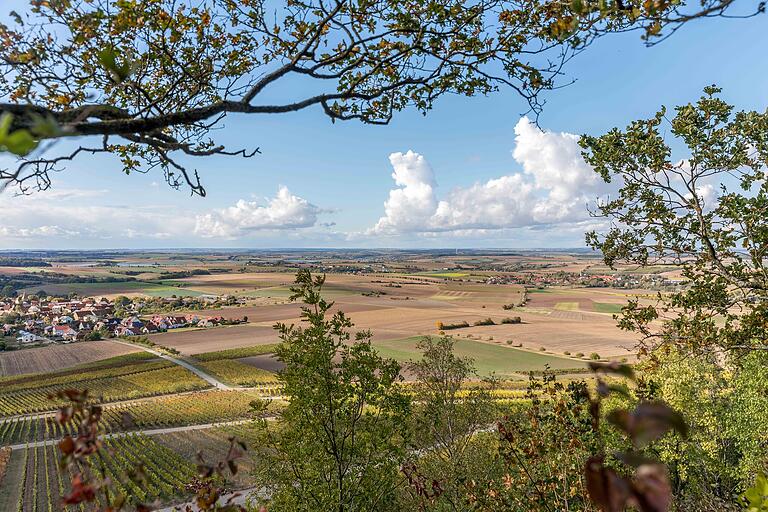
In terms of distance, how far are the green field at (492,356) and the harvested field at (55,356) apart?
61.2 meters

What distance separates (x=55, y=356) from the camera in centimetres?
8631

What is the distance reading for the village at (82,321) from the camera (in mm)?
106375

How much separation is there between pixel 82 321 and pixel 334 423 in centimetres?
13911

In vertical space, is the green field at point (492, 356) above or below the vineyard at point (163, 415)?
above

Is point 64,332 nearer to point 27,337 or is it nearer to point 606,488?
point 27,337

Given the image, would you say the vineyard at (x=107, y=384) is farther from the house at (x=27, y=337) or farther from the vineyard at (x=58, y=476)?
the house at (x=27, y=337)

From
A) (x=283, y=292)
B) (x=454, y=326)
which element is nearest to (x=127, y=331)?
(x=283, y=292)

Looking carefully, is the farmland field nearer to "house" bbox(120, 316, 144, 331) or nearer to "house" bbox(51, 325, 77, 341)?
"house" bbox(120, 316, 144, 331)

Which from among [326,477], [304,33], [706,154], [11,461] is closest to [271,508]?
[326,477]

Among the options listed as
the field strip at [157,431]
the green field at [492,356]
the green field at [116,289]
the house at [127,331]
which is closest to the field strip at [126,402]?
the field strip at [157,431]

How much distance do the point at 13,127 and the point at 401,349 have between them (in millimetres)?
73644

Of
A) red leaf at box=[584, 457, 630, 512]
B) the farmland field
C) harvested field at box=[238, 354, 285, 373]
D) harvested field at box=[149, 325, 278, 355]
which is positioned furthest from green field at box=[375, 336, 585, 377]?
red leaf at box=[584, 457, 630, 512]

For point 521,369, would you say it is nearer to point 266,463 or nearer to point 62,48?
point 266,463

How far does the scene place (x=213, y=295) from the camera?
495ft
